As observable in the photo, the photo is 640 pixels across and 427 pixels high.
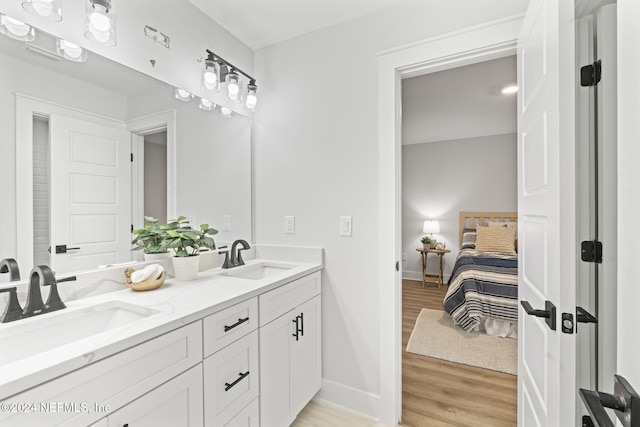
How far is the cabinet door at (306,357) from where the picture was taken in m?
1.64

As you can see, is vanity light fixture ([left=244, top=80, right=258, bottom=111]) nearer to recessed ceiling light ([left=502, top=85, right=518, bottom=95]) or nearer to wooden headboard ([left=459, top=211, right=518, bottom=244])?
recessed ceiling light ([left=502, top=85, right=518, bottom=95])

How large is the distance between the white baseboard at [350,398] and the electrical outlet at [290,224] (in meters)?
0.99

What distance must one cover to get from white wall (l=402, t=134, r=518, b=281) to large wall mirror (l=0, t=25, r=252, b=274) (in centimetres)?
431

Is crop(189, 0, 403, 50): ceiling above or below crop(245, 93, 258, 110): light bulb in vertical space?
above

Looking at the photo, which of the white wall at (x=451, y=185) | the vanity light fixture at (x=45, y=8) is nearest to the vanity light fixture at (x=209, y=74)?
the vanity light fixture at (x=45, y=8)

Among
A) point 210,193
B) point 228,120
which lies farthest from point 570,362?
point 228,120

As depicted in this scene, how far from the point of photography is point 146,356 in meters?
0.88

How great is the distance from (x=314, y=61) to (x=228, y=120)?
0.69 m

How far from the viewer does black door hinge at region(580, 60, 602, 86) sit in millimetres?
970

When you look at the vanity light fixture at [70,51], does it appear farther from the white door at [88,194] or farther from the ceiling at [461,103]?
the ceiling at [461,103]

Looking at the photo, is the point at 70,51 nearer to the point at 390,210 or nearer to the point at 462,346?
the point at 390,210

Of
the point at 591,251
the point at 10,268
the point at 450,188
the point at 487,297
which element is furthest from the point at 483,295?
the point at 10,268

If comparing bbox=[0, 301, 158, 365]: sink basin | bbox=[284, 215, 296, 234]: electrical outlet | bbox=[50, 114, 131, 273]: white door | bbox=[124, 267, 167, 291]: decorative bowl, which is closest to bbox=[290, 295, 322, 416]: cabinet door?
bbox=[284, 215, 296, 234]: electrical outlet

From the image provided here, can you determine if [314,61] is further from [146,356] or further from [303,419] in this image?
[303,419]
